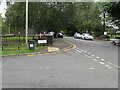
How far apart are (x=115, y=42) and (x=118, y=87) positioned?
1930 cm

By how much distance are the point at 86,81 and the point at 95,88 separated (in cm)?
82

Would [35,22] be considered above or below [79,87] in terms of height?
above

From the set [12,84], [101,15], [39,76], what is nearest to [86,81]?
[39,76]

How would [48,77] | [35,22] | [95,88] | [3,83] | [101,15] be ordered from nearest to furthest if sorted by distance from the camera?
[95,88], [3,83], [48,77], [35,22], [101,15]

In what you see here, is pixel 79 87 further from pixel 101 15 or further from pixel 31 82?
pixel 101 15

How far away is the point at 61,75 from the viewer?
7359 millimetres

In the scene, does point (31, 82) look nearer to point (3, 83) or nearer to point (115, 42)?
point (3, 83)

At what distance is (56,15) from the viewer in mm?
24141

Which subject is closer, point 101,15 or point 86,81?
point 86,81

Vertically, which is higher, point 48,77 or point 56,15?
point 56,15

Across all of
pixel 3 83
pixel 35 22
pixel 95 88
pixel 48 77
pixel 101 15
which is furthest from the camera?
pixel 101 15

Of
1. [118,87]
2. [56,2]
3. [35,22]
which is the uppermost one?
[56,2]

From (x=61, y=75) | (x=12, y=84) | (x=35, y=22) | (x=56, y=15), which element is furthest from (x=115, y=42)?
(x=12, y=84)

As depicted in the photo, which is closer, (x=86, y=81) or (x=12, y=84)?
(x=12, y=84)
